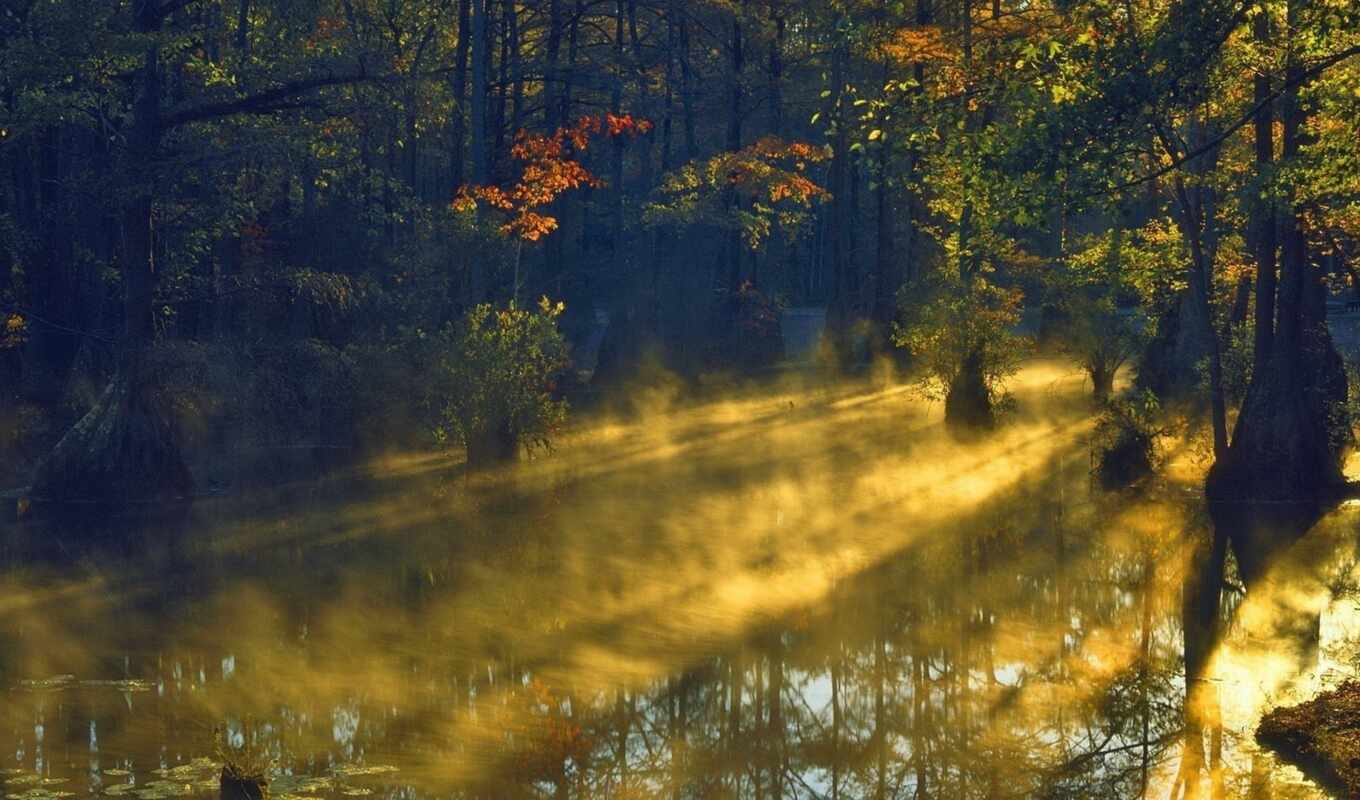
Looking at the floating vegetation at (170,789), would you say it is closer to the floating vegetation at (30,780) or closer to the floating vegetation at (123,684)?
the floating vegetation at (30,780)

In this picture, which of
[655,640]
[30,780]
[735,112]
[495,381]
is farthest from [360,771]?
[735,112]

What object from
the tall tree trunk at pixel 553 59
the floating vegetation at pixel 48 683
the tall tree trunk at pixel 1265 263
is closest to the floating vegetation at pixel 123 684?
the floating vegetation at pixel 48 683

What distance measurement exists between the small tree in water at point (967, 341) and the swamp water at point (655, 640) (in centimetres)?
346

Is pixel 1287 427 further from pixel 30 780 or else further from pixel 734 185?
pixel 734 185

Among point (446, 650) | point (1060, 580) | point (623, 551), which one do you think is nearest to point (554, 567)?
point (623, 551)

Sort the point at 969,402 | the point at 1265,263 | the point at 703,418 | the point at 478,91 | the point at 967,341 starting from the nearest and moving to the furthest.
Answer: the point at 1265,263 → the point at 967,341 → the point at 969,402 → the point at 478,91 → the point at 703,418

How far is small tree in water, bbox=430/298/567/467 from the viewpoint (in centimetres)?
2503

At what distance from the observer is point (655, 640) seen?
14.8 m

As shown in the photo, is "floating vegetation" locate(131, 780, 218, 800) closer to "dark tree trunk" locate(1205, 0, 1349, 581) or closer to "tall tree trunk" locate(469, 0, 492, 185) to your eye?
"dark tree trunk" locate(1205, 0, 1349, 581)

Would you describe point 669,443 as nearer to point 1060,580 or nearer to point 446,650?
point 1060,580

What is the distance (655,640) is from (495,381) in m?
10.9

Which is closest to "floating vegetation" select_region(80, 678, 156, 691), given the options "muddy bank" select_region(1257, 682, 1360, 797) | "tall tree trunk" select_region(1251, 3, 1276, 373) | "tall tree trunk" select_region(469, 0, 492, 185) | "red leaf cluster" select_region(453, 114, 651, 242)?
"muddy bank" select_region(1257, 682, 1360, 797)

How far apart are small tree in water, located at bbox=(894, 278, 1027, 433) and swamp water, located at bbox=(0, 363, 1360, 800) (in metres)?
3.46

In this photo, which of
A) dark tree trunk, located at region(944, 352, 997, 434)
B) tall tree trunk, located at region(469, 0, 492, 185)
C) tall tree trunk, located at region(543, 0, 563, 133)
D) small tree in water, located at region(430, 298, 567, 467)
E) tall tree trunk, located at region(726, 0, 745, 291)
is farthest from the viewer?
tall tree trunk, located at region(726, 0, 745, 291)
